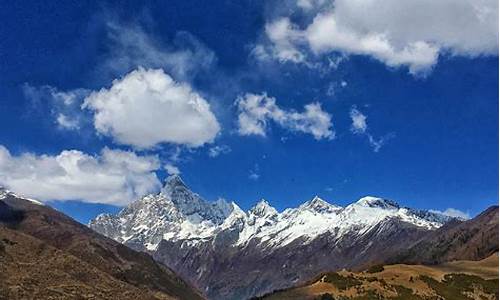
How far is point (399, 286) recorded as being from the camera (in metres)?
109

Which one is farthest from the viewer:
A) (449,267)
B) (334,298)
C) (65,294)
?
(65,294)

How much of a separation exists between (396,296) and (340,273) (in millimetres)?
15819

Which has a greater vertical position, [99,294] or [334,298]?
[99,294]

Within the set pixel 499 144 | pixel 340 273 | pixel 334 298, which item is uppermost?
pixel 340 273

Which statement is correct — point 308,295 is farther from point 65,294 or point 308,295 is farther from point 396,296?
point 65,294

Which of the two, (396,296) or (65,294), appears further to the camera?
(65,294)

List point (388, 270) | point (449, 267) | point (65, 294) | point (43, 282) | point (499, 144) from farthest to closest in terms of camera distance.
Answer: point (43, 282) → point (65, 294) → point (449, 267) → point (388, 270) → point (499, 144)

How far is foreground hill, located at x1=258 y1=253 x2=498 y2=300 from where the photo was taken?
104062 mm

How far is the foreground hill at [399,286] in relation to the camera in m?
104

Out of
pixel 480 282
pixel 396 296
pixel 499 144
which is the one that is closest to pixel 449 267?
pixel 480 282

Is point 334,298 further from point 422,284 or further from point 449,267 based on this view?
point 449,267

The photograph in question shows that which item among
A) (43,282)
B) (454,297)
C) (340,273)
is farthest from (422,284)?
(43,282)

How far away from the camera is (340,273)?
11750 cm

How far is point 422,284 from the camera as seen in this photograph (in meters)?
112
